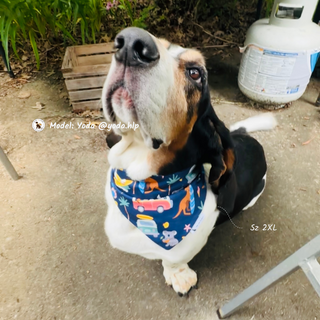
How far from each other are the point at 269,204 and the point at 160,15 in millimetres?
3073

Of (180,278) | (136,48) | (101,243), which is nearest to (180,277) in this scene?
(180,278)

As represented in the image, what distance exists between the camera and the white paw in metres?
1.59

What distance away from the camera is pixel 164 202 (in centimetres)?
121

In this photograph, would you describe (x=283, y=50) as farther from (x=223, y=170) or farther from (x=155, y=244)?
(x=155, y=244)

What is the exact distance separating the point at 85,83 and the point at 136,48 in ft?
6.16

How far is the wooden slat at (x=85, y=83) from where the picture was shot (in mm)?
2486

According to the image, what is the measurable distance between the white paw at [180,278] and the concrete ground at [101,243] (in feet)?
0.17

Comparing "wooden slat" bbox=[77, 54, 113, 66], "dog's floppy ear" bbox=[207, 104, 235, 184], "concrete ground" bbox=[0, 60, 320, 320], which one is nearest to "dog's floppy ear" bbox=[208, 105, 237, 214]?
"dog's floppy ear" bbox=[207, 104, 235, 184]

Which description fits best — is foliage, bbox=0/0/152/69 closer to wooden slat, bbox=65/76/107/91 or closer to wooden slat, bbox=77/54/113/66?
wooden slat, bbox=77/54/113/66

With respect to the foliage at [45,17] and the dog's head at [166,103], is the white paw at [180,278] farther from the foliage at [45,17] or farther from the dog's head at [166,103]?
the foliage at [45,17]

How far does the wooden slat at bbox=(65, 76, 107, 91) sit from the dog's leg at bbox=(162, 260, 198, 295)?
5.62 ft

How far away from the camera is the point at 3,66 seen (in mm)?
3344

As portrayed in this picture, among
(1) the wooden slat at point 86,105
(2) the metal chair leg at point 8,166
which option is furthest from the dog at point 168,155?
(1) the wooden slat at point 86,105

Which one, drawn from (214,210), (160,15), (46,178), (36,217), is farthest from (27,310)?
(160,15)
